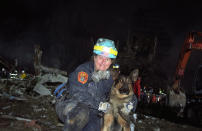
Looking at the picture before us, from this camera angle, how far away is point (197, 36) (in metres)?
12.1

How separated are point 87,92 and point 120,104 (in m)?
0.66

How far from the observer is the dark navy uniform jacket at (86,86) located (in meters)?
2.38

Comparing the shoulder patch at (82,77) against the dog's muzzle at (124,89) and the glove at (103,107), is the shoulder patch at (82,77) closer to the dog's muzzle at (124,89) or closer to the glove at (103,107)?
the glove at (103,107)

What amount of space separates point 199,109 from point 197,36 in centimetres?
578

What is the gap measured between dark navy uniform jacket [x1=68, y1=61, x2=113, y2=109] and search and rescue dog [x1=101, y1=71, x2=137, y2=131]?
19 cm

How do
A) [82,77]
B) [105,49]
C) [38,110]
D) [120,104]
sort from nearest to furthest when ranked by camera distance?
[82,77] < [105,49] < [120,104] < [38,110]

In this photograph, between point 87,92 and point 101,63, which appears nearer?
point 87,92

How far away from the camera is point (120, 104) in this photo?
2.82 meters

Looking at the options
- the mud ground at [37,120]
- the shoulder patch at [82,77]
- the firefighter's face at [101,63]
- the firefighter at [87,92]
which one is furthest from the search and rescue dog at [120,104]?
the mud ground at [37,120]

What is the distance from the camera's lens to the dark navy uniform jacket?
2.38 m

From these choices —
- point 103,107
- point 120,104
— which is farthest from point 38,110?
point 103,107

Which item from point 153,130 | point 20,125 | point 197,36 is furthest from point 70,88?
point 197,36

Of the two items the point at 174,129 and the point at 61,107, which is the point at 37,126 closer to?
the point at 61,107

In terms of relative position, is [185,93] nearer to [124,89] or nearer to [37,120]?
[37,120]
